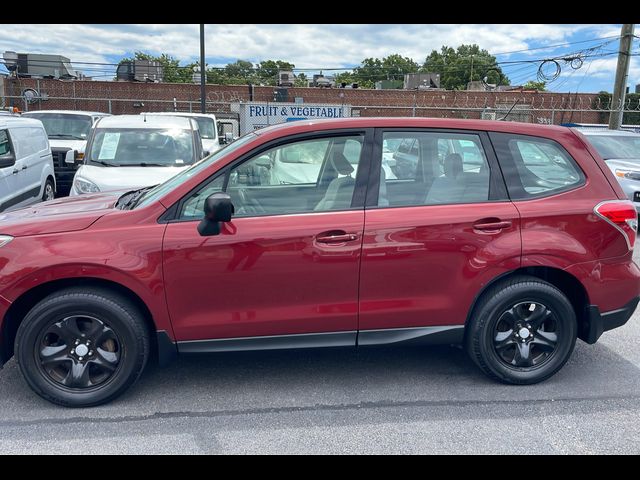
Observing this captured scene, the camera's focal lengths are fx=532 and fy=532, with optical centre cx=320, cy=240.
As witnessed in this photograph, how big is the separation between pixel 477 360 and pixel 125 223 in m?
2.47

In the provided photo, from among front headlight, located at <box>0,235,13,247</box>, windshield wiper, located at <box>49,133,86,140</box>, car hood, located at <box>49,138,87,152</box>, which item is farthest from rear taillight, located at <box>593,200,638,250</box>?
windshield wiper, located at <box>49,133,86,140</box>

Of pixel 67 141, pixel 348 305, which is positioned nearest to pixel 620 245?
pixel 348 305

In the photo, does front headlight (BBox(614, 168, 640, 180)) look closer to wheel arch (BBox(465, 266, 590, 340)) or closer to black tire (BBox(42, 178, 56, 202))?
wheel arch (BBox(465, 266, 590, 340))

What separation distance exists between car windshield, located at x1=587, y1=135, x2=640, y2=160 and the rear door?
7449 mm

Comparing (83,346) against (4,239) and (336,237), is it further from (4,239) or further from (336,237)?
(336,237)

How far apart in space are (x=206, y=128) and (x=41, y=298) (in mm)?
9601

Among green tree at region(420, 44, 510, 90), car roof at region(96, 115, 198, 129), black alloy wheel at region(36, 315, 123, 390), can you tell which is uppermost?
green tree at region(420, 44, 510, 90)

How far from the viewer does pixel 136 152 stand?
25.8ft

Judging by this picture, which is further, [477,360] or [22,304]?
[477,360]

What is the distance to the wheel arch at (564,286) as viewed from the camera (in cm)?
358

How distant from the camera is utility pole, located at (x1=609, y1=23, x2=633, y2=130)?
14.4 metres

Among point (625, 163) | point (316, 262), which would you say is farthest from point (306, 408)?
point (625, 163)

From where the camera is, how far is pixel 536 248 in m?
3.49
